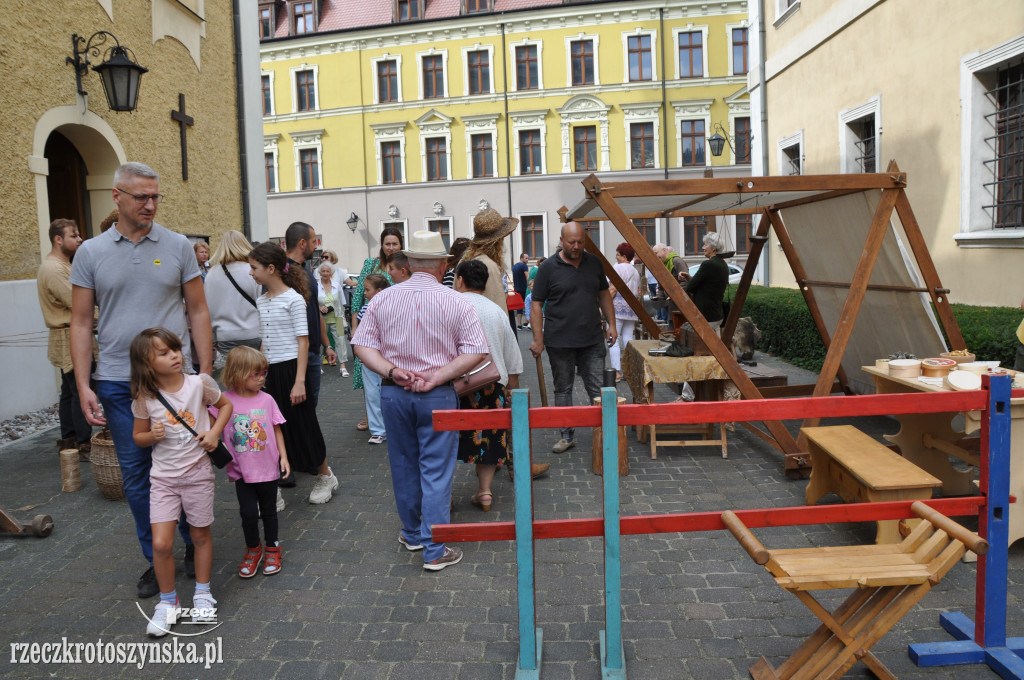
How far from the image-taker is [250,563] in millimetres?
4020

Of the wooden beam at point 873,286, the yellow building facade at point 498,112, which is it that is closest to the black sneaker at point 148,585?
the wooden beam at point 873,286

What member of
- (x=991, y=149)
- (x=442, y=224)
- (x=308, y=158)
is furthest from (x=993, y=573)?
(x=308, y=158)

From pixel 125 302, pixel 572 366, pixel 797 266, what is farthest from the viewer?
pixel 797 266

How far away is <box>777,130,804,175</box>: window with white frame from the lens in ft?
42.1

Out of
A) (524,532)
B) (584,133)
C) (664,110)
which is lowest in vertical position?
(524,532)

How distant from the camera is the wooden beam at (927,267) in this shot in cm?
527

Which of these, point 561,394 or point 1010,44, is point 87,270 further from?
point 1010,44

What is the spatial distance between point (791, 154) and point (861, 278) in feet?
30.9

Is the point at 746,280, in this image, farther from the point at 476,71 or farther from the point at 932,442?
the point at 476,71

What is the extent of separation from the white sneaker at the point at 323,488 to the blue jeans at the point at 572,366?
6.15ft

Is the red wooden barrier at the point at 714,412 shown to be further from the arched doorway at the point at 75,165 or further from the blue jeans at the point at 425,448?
the arched doorway at the point at 75,165

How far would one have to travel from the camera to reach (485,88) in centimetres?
3359

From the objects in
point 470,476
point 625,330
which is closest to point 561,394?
point 470,476

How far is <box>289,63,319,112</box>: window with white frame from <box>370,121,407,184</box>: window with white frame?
10.6ft
